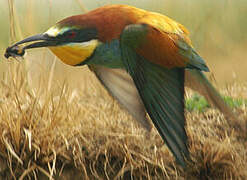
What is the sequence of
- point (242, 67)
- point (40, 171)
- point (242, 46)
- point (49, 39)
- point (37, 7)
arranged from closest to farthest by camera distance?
point (49, 39), point (40, 171), point (37, 7), point (242, 67), point (242, 46)

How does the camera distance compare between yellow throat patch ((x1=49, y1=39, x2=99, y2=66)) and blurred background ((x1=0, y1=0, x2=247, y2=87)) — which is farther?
blurred background ((x1=0, y1=0, x2=247, y2=87))

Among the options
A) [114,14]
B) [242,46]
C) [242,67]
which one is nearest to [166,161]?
[114,14]

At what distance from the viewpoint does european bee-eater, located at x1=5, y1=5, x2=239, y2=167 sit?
88.7 inches

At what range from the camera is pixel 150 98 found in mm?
2312

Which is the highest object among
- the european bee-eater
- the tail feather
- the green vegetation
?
the european bee-eater

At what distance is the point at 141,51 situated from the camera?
2307 millimetres

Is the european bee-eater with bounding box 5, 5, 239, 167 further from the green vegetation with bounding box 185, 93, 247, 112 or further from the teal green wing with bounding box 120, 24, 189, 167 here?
the green vegetation with bounding box 185, 93, 247, 112

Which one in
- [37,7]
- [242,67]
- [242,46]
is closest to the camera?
[37,7]

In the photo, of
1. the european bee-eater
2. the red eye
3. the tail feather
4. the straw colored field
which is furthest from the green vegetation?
the red eye

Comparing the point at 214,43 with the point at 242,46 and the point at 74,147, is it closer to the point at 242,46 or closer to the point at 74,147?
the point at 242,46

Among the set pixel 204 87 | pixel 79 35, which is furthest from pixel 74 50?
pixel 204 87

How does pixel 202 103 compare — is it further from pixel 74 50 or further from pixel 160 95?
pixel 74 50

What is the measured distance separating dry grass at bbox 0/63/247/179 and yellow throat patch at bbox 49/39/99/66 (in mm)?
264

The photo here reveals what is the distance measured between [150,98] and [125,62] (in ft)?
0.67
